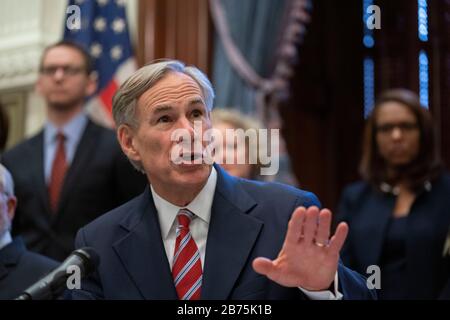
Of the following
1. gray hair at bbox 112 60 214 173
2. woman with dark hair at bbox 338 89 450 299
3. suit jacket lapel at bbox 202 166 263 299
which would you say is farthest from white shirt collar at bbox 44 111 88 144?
woman with dark hair at bbox 338 89 450 299

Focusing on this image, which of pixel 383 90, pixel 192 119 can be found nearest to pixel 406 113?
pixel 192 119

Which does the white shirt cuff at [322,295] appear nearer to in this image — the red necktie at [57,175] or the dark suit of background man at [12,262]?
the dark suit of background man at [12,262]

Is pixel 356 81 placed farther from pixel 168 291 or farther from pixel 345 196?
pixel 168 291

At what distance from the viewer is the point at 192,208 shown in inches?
Result: 76.1

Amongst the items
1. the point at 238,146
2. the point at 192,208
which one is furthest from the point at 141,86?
the point at 238,146

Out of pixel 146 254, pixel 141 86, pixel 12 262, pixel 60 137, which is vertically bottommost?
pixel 12 262

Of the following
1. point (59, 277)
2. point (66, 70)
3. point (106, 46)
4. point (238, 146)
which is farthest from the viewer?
point (106, 46)

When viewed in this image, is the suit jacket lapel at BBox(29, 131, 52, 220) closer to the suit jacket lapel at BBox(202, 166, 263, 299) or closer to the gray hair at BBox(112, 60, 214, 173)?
the gray hair at BBox(112, 60, 214, 173)

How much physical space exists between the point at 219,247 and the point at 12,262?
0.76m

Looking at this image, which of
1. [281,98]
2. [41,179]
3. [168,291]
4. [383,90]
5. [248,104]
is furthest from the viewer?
[383,90]

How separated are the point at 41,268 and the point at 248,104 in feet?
6.58

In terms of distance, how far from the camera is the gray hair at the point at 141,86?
1917mm

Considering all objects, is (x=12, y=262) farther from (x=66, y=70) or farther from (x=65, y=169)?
(x=66, y=70)

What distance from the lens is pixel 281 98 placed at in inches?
180
